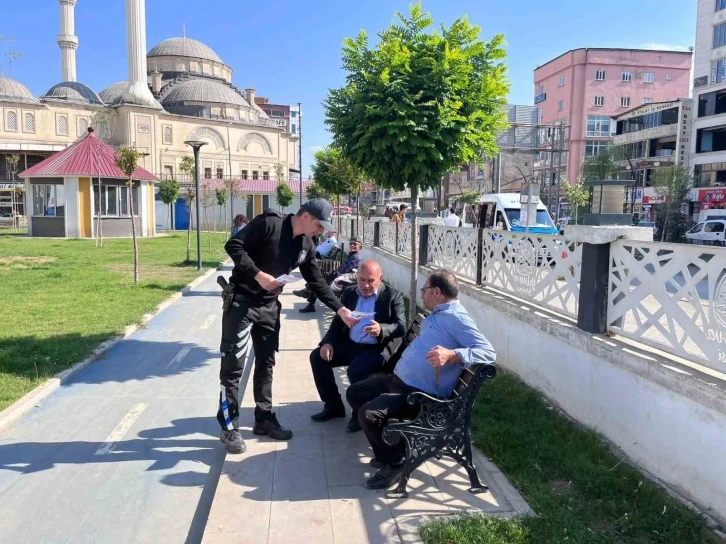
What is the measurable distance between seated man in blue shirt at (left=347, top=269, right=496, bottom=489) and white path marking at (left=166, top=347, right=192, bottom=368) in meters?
4.17

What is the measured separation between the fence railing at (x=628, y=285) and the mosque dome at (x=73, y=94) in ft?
235

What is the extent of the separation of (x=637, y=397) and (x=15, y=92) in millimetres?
79401

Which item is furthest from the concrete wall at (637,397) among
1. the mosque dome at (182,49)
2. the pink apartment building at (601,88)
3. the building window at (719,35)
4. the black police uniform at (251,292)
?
the mosque dome at (182,49)

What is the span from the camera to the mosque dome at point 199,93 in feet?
242

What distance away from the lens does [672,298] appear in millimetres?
3713

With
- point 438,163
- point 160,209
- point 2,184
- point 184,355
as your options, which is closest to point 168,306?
point 184,355

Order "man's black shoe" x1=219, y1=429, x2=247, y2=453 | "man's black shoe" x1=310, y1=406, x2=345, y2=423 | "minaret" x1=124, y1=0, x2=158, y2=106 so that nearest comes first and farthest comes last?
"man's black shoe" x1=219, y1=429, x2=247, y2=453 → "man's black shoe" x1=310, y1=406, x2=345, y2=423 → "minaret" x1=124, y1=0, x2=158, y2=106

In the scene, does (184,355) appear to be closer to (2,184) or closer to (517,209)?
(517,209)

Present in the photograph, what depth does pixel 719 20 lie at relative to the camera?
1780 inches

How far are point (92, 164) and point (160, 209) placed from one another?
794 inches

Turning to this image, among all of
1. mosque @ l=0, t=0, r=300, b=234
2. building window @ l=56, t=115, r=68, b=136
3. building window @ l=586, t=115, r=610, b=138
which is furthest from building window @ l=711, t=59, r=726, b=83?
building window @ l=56, t=115, r=68, b=136

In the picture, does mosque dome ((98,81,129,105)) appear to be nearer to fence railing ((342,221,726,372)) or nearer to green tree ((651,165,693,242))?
green tree ((651,165,693,242))

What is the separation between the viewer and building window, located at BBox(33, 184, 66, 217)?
31.9m

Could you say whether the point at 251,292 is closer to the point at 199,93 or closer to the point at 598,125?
the point at 598,125
